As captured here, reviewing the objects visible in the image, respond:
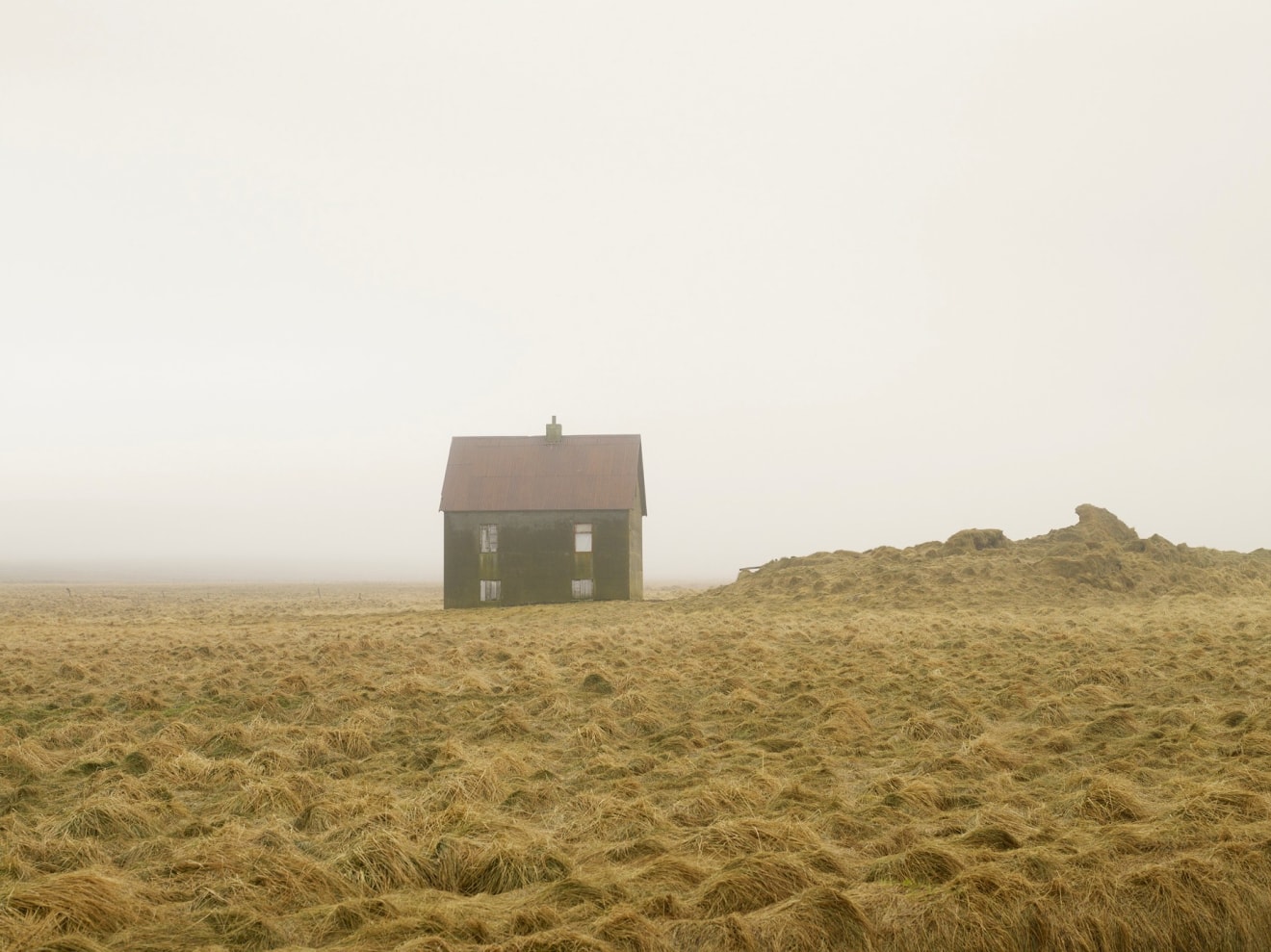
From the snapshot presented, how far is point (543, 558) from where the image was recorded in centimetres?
3959

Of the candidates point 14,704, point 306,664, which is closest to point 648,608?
point 306,664

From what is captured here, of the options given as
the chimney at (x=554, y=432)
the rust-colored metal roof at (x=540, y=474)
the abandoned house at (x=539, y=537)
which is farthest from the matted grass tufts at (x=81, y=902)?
the chimney at (x=554, y=432)

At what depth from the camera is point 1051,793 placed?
938cm

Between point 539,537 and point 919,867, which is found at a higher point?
point 539,537

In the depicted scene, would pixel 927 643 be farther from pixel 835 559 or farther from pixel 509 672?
pixel 835 559

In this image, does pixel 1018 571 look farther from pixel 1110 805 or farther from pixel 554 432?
pixel 1110 805

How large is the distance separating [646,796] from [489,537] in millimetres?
31072

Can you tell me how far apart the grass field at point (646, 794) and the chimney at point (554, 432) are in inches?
865

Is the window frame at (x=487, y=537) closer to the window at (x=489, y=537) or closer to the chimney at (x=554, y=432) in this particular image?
the window at (x=489, y=537)

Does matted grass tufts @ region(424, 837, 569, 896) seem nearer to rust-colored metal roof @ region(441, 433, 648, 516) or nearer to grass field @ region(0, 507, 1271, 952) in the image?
grass field @ region(0, 507, 1271, 952)

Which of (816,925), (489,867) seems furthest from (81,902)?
(816,925)

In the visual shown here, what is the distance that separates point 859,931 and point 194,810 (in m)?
6.48

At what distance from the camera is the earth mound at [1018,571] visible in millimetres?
32219

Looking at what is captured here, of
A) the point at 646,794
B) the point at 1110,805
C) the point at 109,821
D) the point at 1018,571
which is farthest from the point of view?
the point at 1018,571
